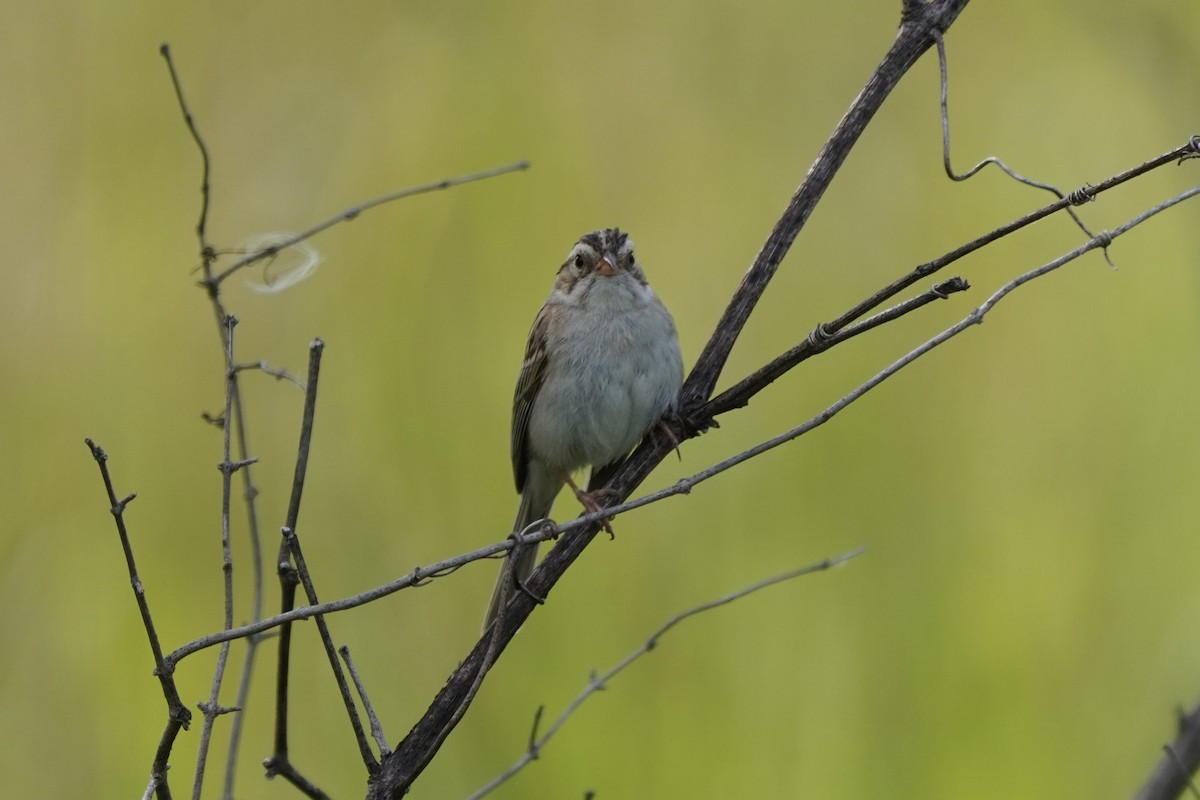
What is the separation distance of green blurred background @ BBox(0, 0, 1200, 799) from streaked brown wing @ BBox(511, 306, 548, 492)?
174mm

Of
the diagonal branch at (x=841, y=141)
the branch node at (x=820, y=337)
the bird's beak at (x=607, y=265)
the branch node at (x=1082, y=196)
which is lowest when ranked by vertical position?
the branch node at (x=1082, y=196)

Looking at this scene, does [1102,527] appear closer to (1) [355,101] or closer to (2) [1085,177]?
(2) [1085,177]

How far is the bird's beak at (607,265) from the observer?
3201 millimetres

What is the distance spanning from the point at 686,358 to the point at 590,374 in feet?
1.43

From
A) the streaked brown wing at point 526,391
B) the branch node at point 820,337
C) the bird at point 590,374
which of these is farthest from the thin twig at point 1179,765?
the streaked brown wing at point 526,391

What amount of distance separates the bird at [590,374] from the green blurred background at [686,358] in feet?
0.68

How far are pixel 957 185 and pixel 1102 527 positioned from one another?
1.26 m

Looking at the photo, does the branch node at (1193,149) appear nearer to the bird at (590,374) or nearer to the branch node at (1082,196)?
the branch node at (1082,196)

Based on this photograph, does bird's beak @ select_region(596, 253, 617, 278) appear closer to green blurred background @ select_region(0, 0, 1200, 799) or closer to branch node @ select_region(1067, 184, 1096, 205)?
green blurred background @ select_region(0, 0, 1200, 799)

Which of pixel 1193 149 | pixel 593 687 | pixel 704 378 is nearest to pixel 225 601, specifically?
pixel 593 687

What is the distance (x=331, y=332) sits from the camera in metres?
3.64

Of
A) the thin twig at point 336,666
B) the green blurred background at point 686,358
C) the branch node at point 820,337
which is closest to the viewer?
the thin twig at point 336,666

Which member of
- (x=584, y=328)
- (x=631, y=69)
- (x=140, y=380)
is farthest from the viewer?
(x=631, y=69)

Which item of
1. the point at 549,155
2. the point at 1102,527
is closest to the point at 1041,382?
the point at 1102,527
